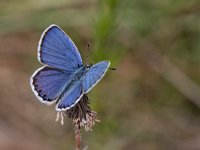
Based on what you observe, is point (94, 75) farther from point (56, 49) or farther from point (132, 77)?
point (132, 77)

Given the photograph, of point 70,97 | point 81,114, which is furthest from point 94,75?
point 81,114

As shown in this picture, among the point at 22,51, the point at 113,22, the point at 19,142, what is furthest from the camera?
the point at 22,51

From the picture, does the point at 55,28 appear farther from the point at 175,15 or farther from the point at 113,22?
the point at 175,15

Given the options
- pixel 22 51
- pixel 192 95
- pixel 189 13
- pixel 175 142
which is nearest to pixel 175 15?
pixel 189 13

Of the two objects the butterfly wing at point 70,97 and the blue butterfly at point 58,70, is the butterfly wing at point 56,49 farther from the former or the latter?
the butterfly wing at point 70,97

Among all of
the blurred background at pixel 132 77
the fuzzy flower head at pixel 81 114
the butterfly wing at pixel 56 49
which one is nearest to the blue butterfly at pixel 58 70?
the butterfly wing at pixel 56 49

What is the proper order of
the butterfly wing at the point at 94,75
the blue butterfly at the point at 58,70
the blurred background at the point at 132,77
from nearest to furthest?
the butterfly wing at the point at 94,75 → the blue butterfly at the point at 58,70 → the blurred background at the point at 132,77
